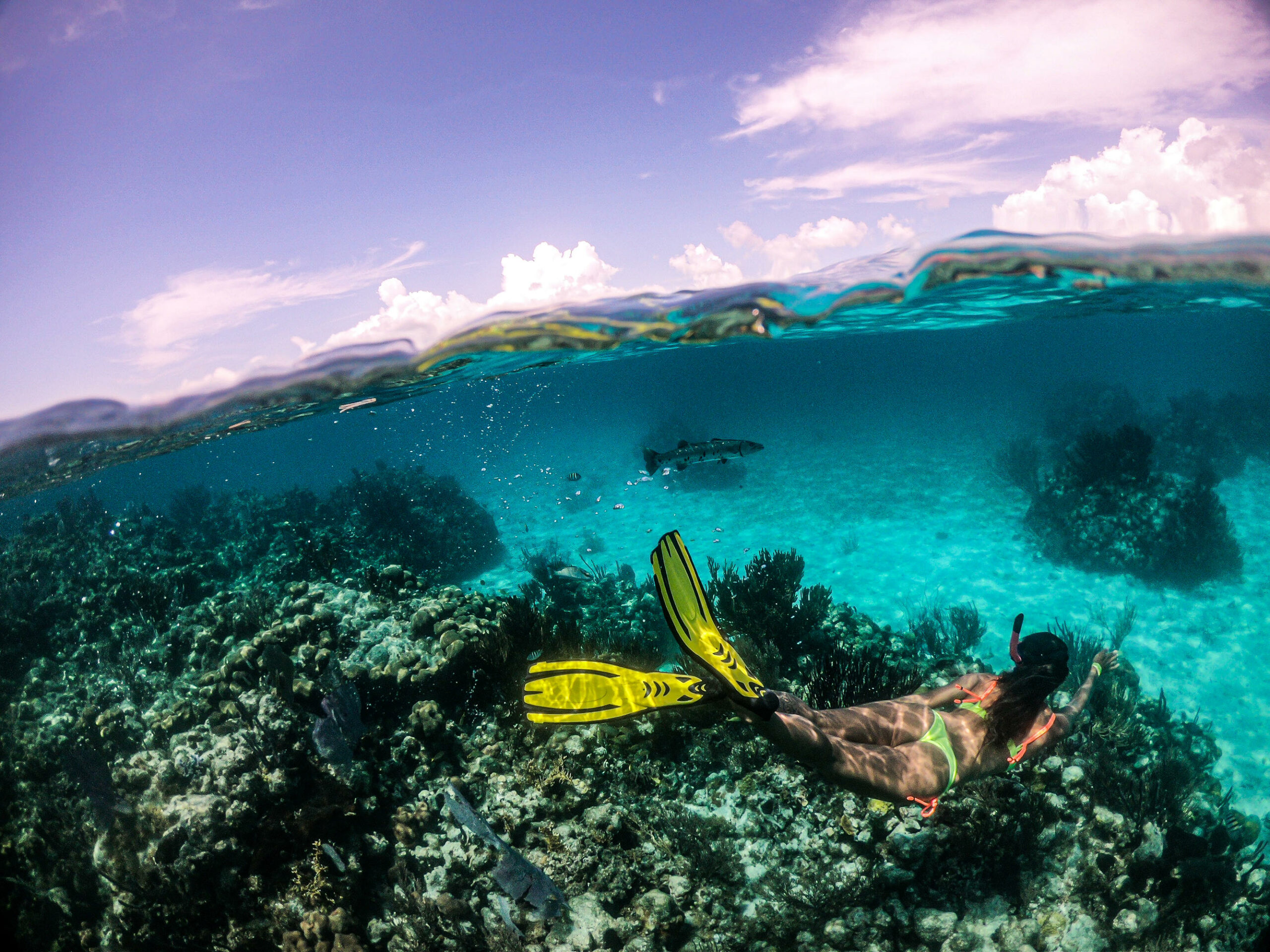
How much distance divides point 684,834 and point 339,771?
3.36 m

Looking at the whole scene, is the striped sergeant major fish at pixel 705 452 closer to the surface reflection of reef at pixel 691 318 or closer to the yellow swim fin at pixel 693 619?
the surface reflection of reef at pixel 691 318

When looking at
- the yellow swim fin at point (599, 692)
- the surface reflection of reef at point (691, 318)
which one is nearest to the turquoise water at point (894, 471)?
the surface reflection of reef at point (691, 318)

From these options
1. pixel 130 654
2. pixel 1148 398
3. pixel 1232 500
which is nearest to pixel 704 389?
pixel 1148 398

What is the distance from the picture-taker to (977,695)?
4523 mm

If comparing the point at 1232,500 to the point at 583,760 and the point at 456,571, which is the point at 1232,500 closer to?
the point at 583,760

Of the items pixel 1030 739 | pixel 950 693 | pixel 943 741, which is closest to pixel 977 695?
pixel 950 693

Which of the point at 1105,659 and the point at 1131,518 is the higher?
the point at 1105,659

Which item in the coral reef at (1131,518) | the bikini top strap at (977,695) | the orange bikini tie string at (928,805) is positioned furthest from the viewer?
the coral reef at (1131,518)

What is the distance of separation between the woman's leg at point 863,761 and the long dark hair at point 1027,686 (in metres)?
0.64

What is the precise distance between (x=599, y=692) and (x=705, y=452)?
5.87 m

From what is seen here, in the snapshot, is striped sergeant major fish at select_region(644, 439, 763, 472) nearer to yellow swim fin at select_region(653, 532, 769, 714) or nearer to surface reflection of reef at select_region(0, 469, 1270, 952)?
surface reflection of reef at select_region(0, 469, 1270, 952)

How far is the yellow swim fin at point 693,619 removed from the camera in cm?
325

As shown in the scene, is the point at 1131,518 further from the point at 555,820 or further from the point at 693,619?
the point at 555,820

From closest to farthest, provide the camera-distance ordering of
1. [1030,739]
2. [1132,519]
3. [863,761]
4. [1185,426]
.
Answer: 1. [863,761]
2. [1030,739]
3. [1132,519]
4. [1185,426]
